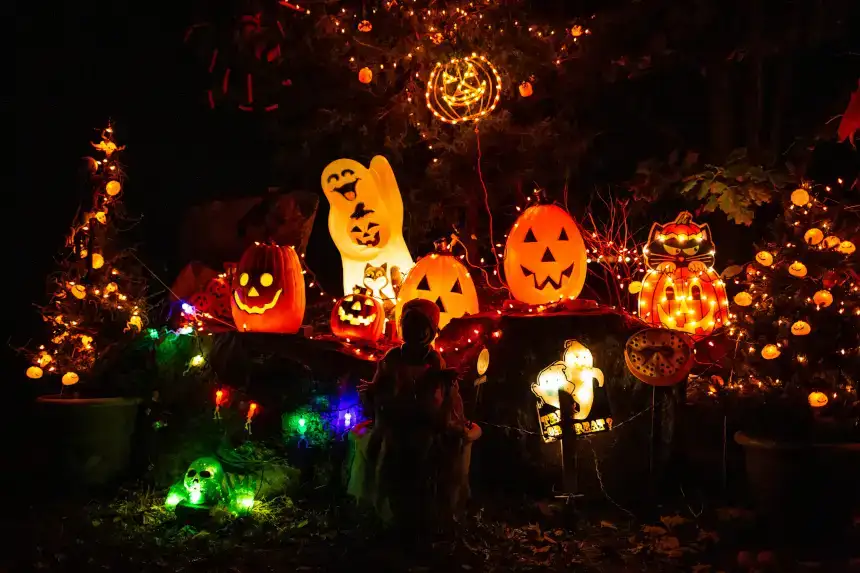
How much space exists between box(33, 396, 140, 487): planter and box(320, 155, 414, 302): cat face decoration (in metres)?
2.82

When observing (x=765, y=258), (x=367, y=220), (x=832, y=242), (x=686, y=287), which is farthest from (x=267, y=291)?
(x=832, y=242)

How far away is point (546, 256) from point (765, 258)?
1963 mm

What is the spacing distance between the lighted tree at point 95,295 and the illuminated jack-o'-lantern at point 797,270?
19.3 feet

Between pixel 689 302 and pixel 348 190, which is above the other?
pixel 348 190

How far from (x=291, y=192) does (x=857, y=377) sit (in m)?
6.46

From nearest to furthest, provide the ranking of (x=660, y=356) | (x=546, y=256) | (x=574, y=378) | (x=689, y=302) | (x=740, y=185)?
(x=660, y=356), (x=574, y=378), (x=689, y=302), (x=546, y=256), (x=740, y=185)

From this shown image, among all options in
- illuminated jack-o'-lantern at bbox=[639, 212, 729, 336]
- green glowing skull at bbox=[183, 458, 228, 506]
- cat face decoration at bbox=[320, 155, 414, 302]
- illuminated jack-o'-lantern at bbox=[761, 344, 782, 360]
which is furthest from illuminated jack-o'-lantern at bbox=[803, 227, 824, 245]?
green glowing skull at bbox=[183, 458, 228, 506]

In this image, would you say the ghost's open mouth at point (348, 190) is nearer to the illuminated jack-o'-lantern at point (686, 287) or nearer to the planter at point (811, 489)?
the illuminated jack-o'-lantern at point (686, 287)

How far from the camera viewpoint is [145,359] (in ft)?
25.2

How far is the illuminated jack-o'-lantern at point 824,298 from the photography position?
19.0ft

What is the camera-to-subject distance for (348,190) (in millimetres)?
8688

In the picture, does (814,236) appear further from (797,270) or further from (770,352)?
(770,352)

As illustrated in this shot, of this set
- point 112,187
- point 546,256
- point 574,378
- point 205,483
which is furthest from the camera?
point 112,187

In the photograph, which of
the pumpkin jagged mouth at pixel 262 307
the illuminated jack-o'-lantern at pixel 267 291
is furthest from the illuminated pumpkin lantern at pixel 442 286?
the pumpkin jagged mouth at pixel 262 307
